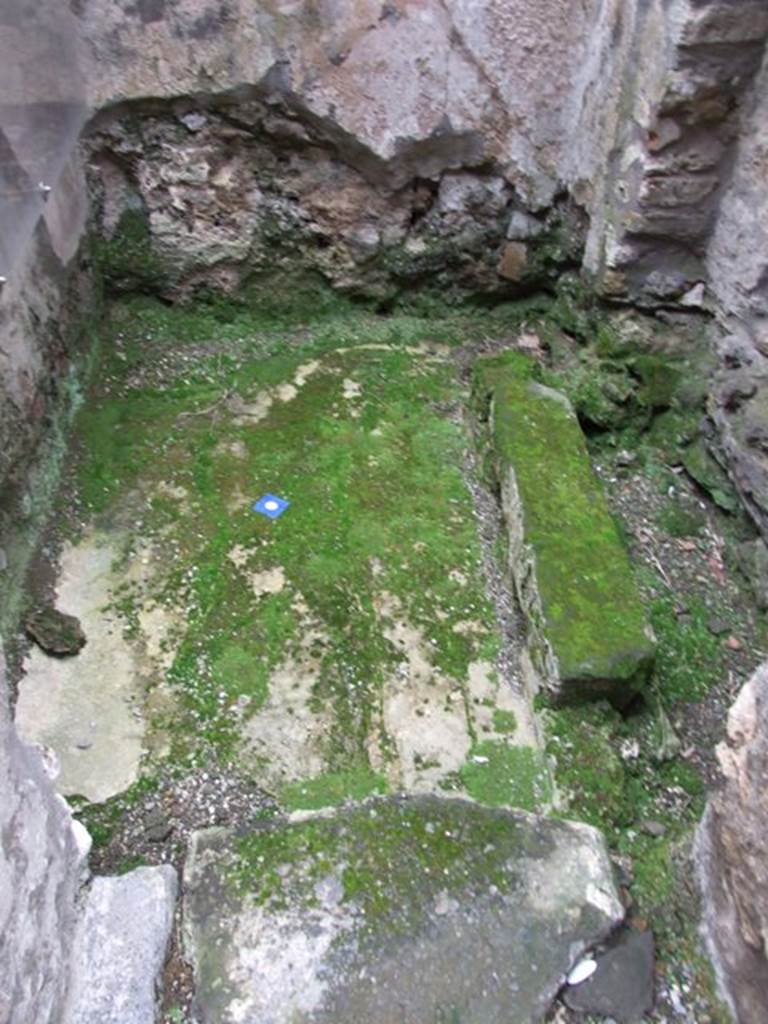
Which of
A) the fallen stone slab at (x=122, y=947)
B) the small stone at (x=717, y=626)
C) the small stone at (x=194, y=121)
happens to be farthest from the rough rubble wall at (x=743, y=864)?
the small stone at (x=194, y=121)

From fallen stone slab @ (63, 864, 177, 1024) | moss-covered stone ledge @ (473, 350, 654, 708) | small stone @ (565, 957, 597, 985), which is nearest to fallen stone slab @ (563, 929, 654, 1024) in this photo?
small stone @ (565, 957, 597, 985)

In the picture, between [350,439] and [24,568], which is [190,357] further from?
[24,568]

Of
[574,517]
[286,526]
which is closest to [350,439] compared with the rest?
[286,526]

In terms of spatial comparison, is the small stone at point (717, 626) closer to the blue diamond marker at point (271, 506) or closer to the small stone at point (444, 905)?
the small stone at point (444, 905)

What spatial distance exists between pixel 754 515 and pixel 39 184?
8.74 ft

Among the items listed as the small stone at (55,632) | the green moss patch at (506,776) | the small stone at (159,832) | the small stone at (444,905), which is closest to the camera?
the small stone at (444,905)

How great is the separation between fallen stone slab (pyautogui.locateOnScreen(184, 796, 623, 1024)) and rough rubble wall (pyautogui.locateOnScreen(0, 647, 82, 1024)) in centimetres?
30

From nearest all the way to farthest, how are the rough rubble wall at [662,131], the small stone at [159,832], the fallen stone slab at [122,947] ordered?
1. the fallen stone slab at [122,947]
2. the small stone at [159,832]
3. the rough rubble wall at [662,131]

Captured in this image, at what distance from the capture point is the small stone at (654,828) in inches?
91.5

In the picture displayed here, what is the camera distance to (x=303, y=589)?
2914mm

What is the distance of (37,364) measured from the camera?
3145 mm

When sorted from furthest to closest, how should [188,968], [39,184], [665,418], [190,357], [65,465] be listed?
[190,357]
[665,418]
[65,465]
[39,184]
[188,968]

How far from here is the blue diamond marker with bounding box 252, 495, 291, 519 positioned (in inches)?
125

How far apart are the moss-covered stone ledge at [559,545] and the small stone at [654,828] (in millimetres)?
351
